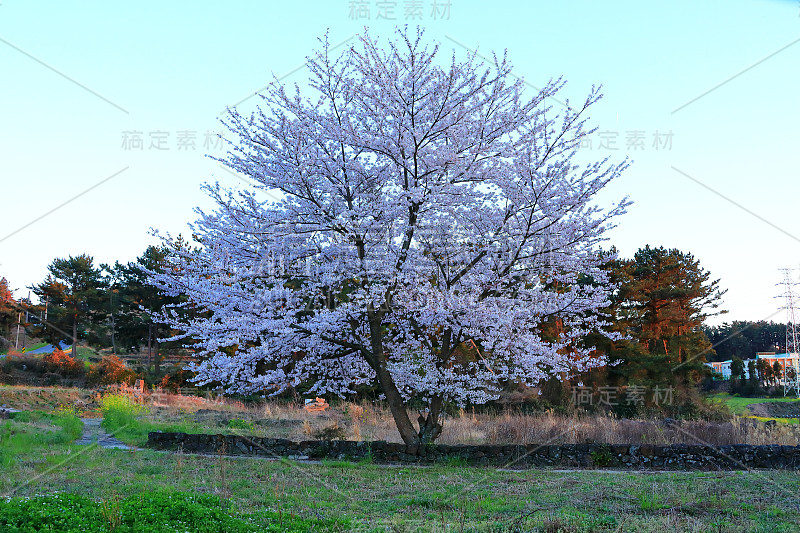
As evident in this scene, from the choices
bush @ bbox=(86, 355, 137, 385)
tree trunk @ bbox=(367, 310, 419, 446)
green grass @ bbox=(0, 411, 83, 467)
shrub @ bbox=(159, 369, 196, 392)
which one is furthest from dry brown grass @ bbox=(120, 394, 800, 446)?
bush @ bbox=(86, 355, 137, 385)

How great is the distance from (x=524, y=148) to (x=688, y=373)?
62.8 feet

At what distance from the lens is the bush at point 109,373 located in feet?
106

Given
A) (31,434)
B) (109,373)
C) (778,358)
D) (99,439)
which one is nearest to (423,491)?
(99,439)

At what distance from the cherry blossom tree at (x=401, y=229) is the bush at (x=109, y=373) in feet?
76.6

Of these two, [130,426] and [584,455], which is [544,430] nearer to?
[584,455]

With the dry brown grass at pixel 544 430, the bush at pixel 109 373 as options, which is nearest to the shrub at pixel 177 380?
the bush at pixel 109 373

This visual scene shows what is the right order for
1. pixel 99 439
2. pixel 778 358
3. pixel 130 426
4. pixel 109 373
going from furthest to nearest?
pixel 778 358 < pixel 109 373 < pixel 130 426 < pixel 99 439

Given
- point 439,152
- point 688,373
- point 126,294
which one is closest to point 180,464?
point 439,152

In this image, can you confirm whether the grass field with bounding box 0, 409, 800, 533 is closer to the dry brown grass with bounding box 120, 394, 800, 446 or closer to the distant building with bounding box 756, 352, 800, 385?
the dry brown grass with bounding box 120, 394, 800, 446

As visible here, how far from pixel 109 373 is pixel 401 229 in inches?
1097

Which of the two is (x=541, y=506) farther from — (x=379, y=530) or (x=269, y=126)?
(x=269, y=126)

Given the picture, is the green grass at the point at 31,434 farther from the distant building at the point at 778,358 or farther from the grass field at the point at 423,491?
the distant building at the point at 778,358

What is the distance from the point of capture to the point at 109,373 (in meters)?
33.0

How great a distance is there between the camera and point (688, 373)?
86.1 feet
